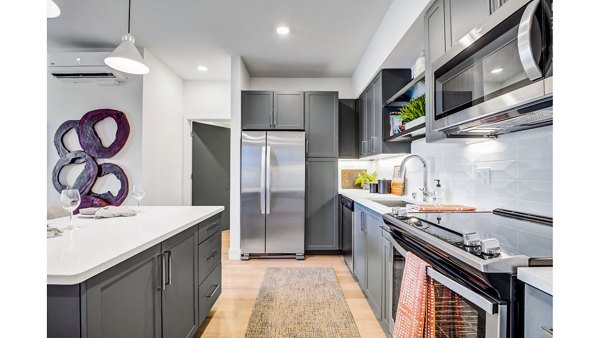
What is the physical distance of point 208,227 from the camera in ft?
7.25

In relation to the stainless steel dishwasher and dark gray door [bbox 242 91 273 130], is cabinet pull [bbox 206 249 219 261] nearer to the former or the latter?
the stainless steel dishwasher

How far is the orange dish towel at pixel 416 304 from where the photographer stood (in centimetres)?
121

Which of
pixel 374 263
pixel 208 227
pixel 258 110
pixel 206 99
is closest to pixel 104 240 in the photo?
pixel 208 227

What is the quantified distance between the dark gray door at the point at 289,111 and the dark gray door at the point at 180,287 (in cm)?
243

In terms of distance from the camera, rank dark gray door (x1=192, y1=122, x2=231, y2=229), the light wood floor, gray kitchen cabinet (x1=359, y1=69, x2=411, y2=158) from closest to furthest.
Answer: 1. the light wood floor
2. gray kitchen cabinet (x1=359, y1=69, x2=411, y2=158)
3. dark gray door (x1=192, y1=122, x2=231, y2=229)

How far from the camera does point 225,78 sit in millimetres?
4867

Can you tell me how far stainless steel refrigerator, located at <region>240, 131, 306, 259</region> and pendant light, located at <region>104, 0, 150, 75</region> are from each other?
177 cm

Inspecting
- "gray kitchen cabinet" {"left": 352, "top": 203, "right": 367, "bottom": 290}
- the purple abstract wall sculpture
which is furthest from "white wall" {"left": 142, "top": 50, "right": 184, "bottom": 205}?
"gray kitchen cabinet" {"left": 352, "top": 203, "right": 367, "bottom": 290}

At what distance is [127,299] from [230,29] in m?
2.95

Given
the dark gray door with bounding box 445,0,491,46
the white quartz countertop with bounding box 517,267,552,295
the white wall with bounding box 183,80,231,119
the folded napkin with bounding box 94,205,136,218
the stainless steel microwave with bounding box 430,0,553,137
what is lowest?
the folded napkin with bounding box 94,205,136,218

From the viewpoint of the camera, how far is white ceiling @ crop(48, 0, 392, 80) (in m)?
2.85
